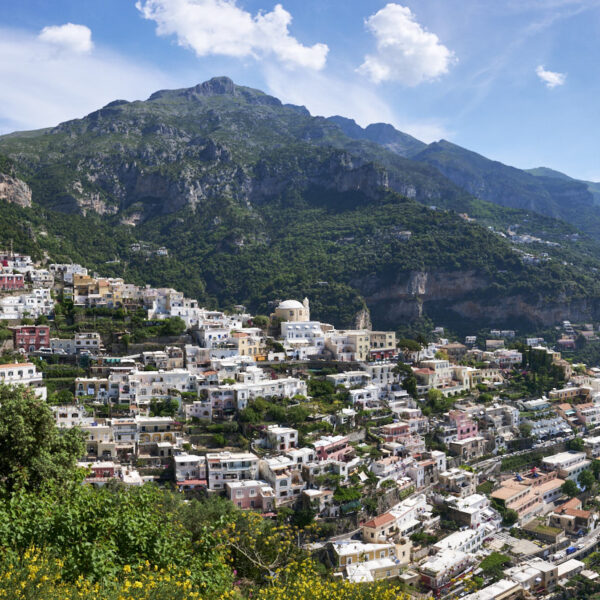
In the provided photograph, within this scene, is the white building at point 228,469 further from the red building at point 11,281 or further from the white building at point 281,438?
the red building at point 11,281

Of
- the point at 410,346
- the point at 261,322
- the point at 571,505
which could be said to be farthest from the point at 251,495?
the point at 261,322

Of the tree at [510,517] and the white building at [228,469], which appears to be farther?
the tree at [510,517]

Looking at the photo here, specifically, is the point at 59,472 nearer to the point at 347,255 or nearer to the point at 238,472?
the point at 238,472

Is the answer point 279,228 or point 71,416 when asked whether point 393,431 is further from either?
point 279,228

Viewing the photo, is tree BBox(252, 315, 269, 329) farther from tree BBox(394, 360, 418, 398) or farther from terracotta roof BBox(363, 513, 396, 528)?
terracotta roof BBox(363, 513, 396, 528)

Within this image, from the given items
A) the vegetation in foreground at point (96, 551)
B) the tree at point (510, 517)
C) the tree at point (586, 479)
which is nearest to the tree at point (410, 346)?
the tree at point (586, 479)

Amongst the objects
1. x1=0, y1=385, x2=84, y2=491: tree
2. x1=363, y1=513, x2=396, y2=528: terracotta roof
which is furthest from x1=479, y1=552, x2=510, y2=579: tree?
x1=0, y1=385, x2=84, y2=491: tree

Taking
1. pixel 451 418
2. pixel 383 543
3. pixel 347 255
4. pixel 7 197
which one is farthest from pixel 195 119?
pixel 383 543

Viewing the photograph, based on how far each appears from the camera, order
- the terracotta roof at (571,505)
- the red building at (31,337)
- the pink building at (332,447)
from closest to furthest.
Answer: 1. the pink building at (332,447)
2. the terracotta roof at (571,505)
3. the red building at (31,337)
